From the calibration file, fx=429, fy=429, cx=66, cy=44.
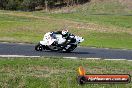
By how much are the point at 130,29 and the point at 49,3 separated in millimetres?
55145

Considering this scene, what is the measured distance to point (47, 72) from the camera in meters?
17.7

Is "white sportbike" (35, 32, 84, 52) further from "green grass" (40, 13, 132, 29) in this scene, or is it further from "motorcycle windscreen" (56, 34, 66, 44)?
"green grass" (40, 13, 132, 29)

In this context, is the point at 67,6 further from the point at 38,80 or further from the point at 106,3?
the point at 38,80

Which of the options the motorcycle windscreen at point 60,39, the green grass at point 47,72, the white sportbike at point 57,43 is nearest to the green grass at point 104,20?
the white sportbike at point 57,43

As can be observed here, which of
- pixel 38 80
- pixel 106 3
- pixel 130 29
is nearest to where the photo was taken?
pixel 38 80

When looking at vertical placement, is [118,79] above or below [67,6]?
above

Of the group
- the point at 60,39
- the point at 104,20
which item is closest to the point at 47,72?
the point at 60,39

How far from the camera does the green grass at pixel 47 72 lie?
1526cm

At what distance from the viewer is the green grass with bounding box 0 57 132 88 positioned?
15.3 meters

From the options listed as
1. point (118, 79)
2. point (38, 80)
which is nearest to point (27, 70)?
point (38, 80)

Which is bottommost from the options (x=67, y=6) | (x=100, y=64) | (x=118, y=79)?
(x=67, y=6)

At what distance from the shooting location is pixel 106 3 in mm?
103750

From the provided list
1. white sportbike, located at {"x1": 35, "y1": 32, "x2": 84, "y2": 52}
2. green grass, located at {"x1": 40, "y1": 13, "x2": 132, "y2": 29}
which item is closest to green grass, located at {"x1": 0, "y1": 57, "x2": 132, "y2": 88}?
white sportbike, located at {"x1": 35, "y1": 32, "x2": 84, "y2": 52}

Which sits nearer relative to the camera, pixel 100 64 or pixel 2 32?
pixel 100 64
